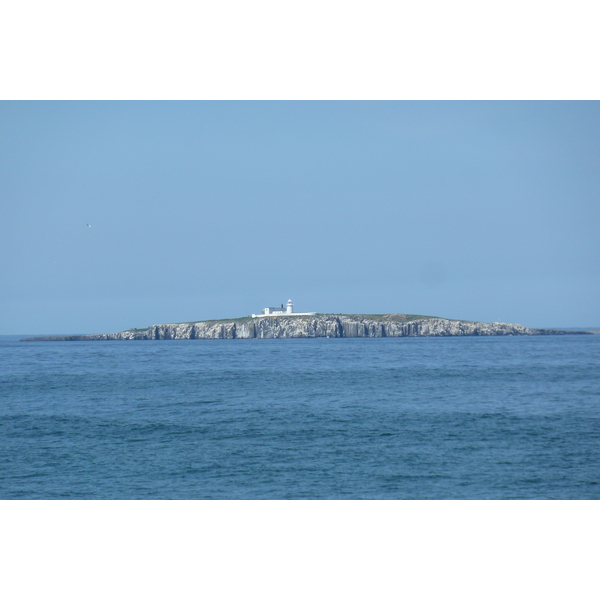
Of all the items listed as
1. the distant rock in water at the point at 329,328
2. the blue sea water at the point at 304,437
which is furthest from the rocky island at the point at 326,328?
the blue sea water at the point at 304,437

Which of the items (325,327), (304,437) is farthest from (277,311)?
(304,437)

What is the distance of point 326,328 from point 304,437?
91.5 m

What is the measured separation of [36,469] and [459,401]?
1915 cm

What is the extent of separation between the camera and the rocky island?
11081cm

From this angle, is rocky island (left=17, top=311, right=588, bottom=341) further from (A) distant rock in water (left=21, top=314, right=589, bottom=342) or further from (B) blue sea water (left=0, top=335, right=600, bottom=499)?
(B) blue sea water (left=0, top=335, right=600, bottom=499)

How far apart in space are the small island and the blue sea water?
73792 millimetres

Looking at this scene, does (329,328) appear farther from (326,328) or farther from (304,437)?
(304,437)

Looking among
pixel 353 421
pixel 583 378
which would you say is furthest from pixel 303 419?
pixel 583 378

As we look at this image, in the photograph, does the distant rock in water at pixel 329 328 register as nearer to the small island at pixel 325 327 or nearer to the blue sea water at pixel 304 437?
the small island at pixel 325 327

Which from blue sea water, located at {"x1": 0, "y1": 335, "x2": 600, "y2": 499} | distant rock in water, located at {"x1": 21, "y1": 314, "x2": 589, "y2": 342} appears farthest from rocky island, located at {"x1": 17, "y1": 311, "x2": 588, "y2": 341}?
blue sea water, located at {"x1": 0, "y1": 335, "x2": 600, "y2": 499}

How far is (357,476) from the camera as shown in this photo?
14.9 metres

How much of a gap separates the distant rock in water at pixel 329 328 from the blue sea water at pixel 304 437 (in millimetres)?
73732

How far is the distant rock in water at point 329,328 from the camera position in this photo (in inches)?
4362

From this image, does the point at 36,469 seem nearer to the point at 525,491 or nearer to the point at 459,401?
the point at 525,491
